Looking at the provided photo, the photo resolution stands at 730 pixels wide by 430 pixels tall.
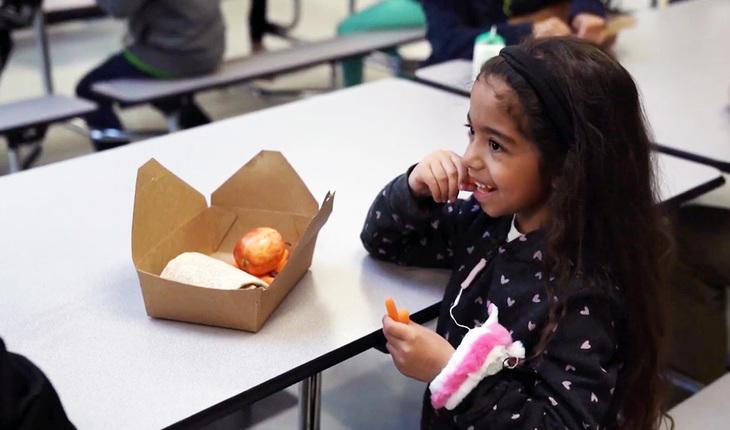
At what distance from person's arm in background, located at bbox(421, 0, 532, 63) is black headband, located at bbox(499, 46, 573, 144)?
4.34ft

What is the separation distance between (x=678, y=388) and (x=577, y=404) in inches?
49.9

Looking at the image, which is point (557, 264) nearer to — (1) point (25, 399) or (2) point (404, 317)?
(2) point (404, 317)

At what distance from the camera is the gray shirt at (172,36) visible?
3.10 metres

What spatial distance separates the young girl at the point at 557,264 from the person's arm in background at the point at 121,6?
2.06 metres

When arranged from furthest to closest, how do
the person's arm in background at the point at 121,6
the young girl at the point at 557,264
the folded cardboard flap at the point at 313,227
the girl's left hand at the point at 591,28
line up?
the person's arm in background at the point at 121,6 < the girl's left hand at the point at 591,28 < the folded cardboard flap at the point at 313,227 < the young girl at the point at 557,264

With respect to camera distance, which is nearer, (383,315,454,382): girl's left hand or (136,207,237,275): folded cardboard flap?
(383,315,454,382): girl's left hand

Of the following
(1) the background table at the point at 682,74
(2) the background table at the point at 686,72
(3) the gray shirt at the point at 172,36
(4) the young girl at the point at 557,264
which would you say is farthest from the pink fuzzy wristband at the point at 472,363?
(3) the gray shirt at the point at 172,36

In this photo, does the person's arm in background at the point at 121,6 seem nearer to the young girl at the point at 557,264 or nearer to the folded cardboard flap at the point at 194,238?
the folded cardboard flap at the point at 194,238

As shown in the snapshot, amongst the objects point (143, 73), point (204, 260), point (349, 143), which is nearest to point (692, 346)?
point (349, 143)

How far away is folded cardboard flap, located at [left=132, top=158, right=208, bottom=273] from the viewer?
4.10 feet

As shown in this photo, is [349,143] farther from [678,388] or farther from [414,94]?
[678,388]

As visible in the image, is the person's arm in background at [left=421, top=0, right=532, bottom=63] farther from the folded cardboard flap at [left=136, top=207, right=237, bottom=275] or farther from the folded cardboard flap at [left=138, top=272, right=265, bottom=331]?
the folded cardboard flap at [left=138, top=272, right=265, bottom=331]

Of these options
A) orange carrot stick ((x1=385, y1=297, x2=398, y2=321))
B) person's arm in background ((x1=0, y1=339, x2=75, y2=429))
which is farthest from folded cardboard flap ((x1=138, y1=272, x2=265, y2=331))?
person's arm in background ((x1=0, y1=339, x2=75, y2=429))

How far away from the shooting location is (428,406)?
1.26 meters
